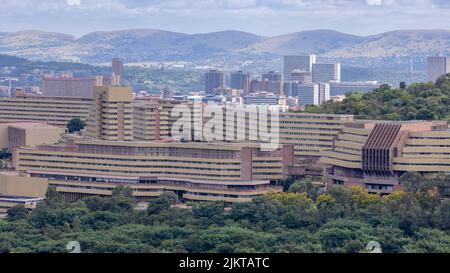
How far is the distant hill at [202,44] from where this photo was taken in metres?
91.2

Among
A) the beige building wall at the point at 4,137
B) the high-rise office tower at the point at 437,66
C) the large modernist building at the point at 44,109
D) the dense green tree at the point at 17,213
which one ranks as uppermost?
the high-rise office tower at the point at 437,66

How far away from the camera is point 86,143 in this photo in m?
28.3

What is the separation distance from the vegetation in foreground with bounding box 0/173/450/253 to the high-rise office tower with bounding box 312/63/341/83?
49.4 metres

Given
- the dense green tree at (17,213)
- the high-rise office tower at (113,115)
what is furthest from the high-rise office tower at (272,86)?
the dense green tree at (17,213)

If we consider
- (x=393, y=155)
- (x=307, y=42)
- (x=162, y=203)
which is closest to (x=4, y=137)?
(x=162, y=203)

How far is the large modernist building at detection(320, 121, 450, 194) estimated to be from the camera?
24.7 meters

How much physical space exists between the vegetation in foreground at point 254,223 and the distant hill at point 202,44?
64.4m

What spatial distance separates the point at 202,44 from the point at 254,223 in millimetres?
81146

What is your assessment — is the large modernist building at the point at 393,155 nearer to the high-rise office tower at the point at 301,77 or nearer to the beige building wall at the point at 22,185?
the beige building wall at the point at 22,185

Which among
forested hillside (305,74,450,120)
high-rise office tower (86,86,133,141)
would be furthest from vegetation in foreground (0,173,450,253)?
forested hillside (305,74,450,120)

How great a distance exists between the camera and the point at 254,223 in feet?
68.2

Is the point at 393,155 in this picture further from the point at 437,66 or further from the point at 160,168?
the point at 437,66

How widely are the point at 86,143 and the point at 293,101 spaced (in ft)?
97.4
